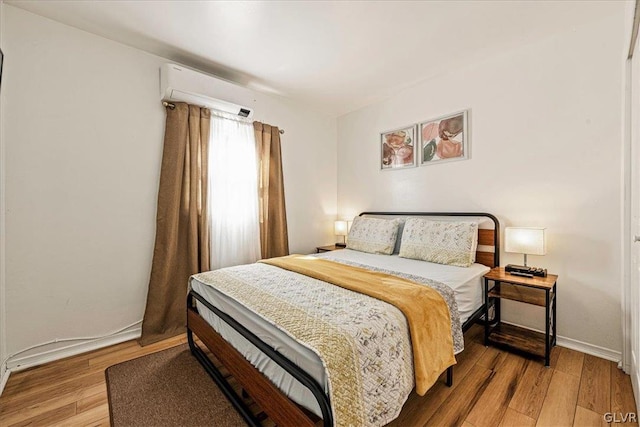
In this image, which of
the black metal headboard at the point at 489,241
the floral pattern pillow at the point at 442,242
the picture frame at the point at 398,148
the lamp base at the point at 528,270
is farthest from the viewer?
the picture frame at the point at 398,148

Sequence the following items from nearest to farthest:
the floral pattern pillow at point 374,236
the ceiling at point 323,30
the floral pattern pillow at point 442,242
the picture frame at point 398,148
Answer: the ceiling at point 323,30
the floral pattern pillow at point 442,242
the floral pattern pillow at point 374,236
the picture frame at point 398,148

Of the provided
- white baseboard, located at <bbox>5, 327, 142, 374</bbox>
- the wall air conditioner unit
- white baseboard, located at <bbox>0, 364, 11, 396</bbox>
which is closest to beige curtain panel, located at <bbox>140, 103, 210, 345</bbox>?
the wall air conditioner unit

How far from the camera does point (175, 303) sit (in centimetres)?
261

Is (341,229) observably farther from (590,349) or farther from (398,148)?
(590,349)

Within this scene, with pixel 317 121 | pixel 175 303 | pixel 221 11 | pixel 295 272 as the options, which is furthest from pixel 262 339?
pixel 317 121

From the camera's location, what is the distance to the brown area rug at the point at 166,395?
1.52 metres

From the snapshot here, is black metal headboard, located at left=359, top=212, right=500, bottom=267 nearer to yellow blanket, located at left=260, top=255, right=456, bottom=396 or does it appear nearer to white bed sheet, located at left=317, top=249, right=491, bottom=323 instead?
white bed sheet, located at left=317, top=249, right=491, bottom=323

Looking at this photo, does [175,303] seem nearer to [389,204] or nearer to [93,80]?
[93,80]

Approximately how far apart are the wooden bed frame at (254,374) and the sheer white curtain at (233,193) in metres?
0.87

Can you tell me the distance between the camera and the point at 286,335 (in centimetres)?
124

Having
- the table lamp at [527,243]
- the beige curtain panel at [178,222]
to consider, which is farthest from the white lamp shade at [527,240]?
the beige curtain panel at [178,222]

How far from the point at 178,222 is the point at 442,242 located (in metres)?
2.54

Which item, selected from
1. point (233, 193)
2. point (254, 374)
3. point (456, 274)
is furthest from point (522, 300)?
point (233, 193)

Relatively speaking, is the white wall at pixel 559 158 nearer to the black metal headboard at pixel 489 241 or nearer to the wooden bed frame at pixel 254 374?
the black metal headboard at pixel 489 241
